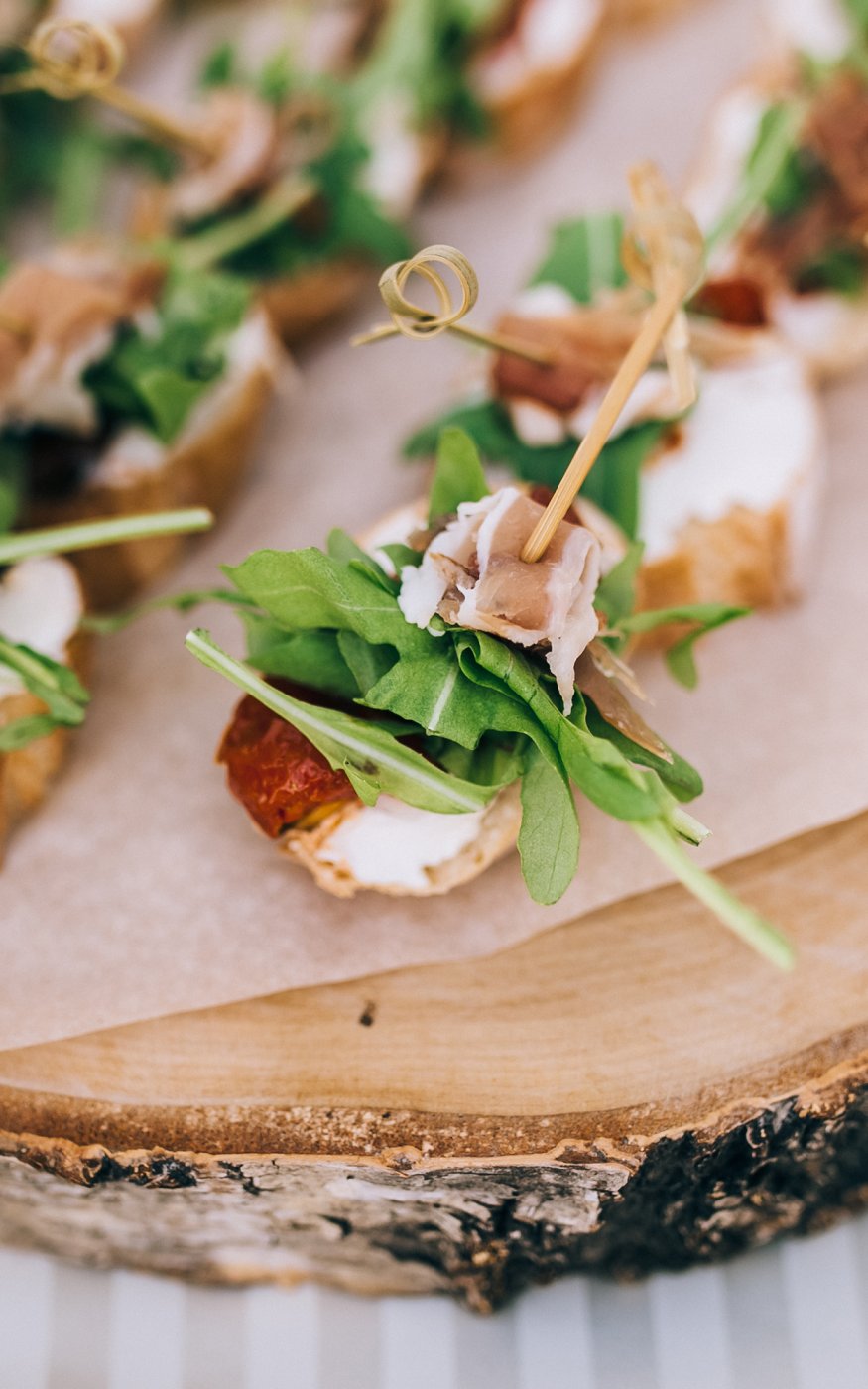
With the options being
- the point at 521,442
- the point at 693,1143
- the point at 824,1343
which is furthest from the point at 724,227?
the point at 824,1343

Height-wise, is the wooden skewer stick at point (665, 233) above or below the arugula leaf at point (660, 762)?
above

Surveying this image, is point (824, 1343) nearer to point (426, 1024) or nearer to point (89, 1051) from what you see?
point (426, 1024)

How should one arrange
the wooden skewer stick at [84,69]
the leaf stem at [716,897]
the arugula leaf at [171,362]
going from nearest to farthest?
the leaf stem at [716,897] → the wooden skewer stick at [84,69] → the arugula leaf at [171,362]

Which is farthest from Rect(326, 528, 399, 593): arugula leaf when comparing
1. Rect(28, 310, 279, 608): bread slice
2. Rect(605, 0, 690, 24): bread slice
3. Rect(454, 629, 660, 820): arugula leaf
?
Rect(605, 0, 690, 24): bread slice

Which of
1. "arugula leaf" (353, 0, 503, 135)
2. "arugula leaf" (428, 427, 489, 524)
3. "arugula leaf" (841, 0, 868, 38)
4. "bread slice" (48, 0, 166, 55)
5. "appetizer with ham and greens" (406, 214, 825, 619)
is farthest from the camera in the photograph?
"bread slice" (48, 0, 166, 55)

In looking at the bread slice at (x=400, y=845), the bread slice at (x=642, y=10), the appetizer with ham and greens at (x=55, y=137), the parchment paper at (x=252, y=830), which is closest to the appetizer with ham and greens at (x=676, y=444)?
the parchment paper at (x=252, y=830)

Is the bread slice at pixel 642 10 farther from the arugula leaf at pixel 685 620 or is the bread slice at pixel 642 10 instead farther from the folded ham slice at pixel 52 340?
the arugula leaf at pixel 685 620

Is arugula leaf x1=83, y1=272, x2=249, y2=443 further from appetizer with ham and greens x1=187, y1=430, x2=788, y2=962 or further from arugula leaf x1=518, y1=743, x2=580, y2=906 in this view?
arugula leaf x1=518, y1=743, x2=580, y2=906
